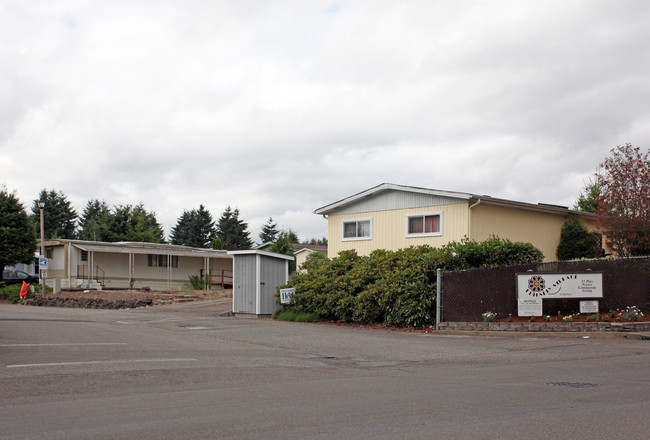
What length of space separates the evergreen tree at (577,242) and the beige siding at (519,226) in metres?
0.35

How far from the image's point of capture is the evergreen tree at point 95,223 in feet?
221

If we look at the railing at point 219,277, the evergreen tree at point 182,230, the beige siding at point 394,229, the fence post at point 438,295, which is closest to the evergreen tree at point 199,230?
the evergreen tree at point 182,230

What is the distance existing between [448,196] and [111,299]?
18097mm

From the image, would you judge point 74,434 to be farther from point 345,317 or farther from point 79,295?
point 79,295

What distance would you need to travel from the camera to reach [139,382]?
32.0ft

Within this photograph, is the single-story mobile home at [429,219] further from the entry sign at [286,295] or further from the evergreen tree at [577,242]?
the entry sign at [286,295]

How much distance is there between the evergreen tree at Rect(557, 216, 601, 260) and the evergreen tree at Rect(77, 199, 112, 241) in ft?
154

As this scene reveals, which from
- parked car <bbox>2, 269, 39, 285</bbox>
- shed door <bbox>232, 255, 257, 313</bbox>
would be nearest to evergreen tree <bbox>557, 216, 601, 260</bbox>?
shed door <bbox>232, 255, 257, 313</bbox>

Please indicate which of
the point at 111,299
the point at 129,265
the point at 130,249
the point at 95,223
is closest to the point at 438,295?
the point at 111,299

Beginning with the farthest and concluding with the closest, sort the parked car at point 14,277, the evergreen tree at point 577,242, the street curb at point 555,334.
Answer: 1. the parked car at point 14,277
2. the evergreen tree at point 577,242
3. the street curb at point 555,334

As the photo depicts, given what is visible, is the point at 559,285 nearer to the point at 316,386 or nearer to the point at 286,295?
the point at 286,295

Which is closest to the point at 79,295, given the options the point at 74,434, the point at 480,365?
the point at 480,365

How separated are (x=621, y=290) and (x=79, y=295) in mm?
27835

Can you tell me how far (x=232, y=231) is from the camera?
295 feet
